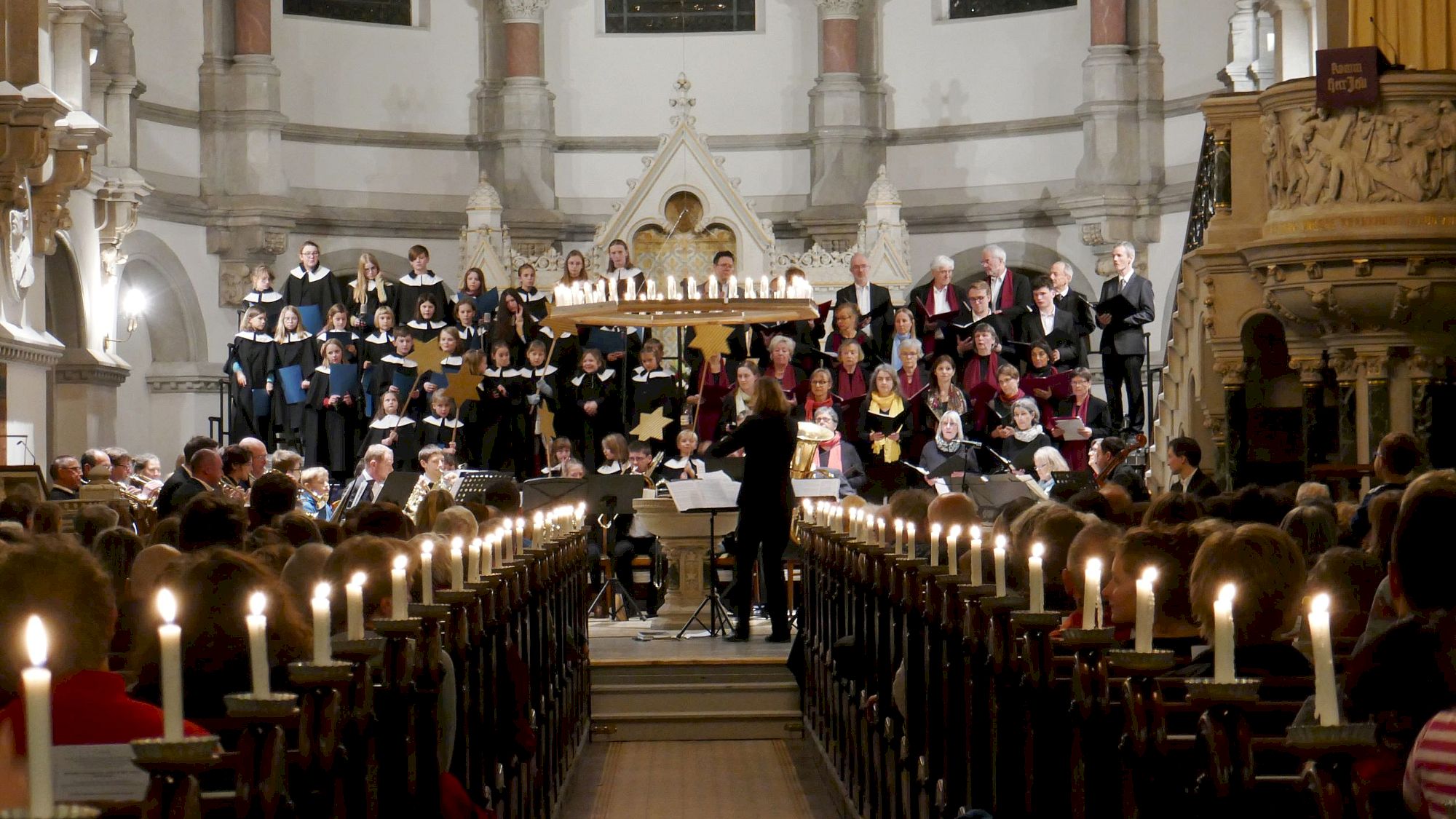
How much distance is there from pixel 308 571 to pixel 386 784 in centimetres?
68

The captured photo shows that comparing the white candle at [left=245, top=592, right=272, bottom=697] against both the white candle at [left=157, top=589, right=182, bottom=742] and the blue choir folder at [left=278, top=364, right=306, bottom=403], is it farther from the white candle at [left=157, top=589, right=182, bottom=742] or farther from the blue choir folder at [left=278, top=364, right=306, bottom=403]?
the blue choir folder at [left=278, top=364, right=306, bottom=403]

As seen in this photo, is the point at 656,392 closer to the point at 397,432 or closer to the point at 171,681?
the point at 397,432

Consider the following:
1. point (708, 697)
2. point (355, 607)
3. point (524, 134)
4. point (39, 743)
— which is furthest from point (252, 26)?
point (39, 743)

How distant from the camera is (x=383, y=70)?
21.8 m

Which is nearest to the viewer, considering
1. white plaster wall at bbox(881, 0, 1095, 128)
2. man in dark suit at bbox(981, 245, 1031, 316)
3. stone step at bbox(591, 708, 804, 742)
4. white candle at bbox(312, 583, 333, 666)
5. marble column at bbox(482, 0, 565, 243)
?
white candle at bbox(312, 583, 333, 666)

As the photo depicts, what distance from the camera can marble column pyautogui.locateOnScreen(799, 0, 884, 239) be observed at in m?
21.3

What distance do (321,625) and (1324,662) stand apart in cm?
161

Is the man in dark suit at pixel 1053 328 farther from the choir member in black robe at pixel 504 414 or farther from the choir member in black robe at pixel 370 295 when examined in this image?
the choir member in black robe at pixel 370 295

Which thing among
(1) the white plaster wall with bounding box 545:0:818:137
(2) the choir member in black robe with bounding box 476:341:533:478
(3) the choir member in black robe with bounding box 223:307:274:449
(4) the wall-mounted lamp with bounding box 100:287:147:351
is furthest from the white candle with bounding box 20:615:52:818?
(1) the white plaster wall with bounding box 545:0:818:137

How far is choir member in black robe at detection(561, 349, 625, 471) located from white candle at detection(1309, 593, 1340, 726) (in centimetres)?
1345

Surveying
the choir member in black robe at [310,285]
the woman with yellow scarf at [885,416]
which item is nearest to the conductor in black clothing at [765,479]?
the woman with yellow scarf at [885,416]

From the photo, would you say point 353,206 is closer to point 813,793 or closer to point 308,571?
point 813,793

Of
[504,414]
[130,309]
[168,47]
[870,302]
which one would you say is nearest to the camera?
[504,414]

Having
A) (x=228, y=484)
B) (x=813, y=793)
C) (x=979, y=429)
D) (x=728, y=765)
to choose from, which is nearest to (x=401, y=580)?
(x=813, y=793)
